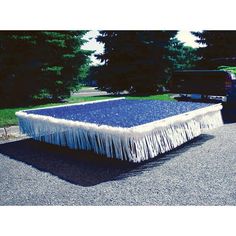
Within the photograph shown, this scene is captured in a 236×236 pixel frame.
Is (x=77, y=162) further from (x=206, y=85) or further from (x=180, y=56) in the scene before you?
(x=180, y=56)

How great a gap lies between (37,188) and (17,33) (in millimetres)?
8043

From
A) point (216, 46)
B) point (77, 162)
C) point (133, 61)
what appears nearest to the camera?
point (77, 162)

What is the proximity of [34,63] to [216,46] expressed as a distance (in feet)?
40.8

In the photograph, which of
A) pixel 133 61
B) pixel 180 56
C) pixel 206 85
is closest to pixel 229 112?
pixel 206 85

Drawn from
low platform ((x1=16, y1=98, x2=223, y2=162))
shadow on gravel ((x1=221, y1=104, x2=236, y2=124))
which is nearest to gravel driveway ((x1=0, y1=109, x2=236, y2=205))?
low platform ((x1=16, y1=98, x2=223, y2=162))

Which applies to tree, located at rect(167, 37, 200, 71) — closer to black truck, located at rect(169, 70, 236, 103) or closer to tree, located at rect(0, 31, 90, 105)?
tree, located at rect(0, 31, 90, 105)

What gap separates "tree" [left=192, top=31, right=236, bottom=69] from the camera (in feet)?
57.8

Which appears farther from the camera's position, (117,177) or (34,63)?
(34,63)

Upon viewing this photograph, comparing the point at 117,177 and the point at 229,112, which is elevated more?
the point at 117,177

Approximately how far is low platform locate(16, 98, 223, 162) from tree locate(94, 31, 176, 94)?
10.1 meters

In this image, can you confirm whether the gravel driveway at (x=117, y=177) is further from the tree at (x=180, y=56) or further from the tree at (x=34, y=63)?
the tree at (x=180, y=56)

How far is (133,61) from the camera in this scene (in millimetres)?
16203

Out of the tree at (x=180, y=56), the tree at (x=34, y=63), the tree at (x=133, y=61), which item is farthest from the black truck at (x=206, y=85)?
the tree at (x=180, y=56)

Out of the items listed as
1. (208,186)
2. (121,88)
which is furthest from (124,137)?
(121,88)
